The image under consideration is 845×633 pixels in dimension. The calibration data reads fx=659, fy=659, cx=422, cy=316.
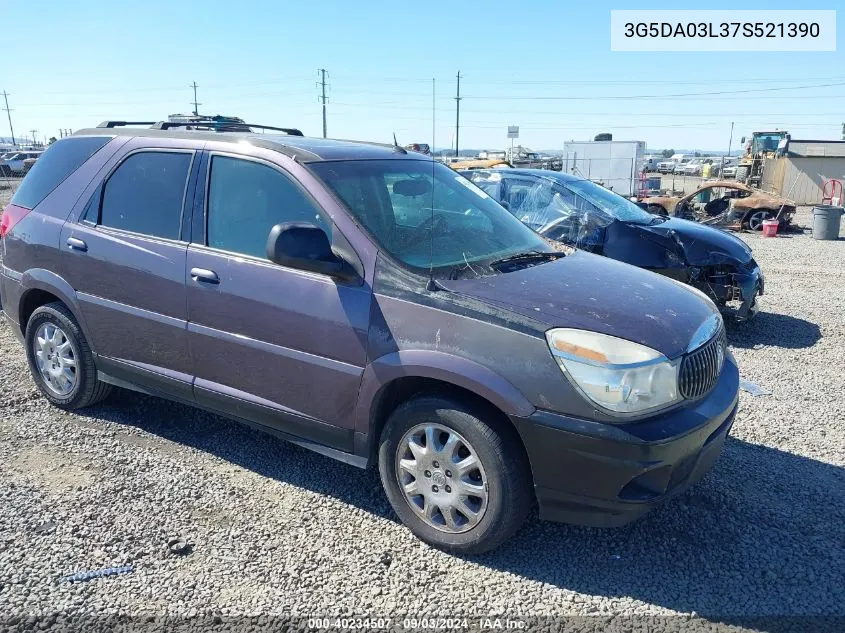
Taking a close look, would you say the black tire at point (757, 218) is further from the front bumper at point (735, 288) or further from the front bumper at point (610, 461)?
the front bumper at point (610, 461)

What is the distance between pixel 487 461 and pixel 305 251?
1289 millimetres

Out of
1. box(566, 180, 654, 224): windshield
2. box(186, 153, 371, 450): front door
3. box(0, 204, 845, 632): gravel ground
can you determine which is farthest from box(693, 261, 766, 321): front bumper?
box(186, 153, 371, 450): front door

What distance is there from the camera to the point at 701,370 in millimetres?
3064

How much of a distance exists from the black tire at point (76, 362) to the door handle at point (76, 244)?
1.59 ft

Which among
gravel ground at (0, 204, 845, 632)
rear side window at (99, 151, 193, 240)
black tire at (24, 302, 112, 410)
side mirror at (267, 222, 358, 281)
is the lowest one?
gravel ground at (0, 204, 845, 632)

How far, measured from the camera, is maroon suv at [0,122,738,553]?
2805 millimetres

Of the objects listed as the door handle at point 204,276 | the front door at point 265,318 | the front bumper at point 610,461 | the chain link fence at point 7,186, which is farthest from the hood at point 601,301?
the chain link fence at point 7,186

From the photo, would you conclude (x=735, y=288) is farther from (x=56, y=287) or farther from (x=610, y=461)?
(x=56, y=287)

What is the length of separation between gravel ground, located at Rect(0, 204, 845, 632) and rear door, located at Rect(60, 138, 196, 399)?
0.59 metres

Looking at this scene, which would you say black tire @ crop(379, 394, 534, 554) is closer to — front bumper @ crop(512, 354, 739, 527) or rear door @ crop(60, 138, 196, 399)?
front bumper @ crop(512, 354, 739, 527)

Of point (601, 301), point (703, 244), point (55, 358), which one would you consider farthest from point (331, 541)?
point (703, 244)

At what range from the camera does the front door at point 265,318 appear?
10.6 ft

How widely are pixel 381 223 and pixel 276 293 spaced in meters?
0.65

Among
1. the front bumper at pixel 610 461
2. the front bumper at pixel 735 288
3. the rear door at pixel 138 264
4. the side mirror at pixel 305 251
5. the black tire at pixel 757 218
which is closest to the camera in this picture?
the front bumper at pixel 610 461
